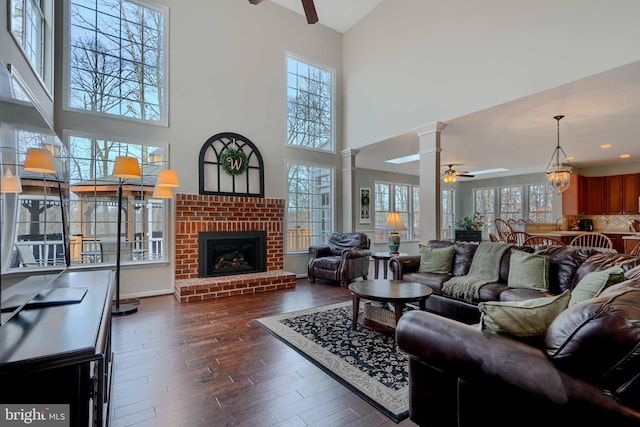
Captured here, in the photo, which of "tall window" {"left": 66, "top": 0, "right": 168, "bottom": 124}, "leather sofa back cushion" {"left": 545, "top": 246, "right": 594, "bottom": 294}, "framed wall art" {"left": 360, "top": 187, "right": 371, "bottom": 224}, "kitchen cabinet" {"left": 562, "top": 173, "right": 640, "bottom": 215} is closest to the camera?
"leather sofa back cushion" {"left": 545, "top": 246, "right": 594, "bottom": 294}

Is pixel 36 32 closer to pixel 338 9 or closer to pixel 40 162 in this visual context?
pixel 40 162

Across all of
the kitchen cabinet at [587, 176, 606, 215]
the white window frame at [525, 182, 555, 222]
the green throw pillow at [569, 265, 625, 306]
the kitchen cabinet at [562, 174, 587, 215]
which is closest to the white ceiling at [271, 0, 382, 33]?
the green throw pillow at [569, 265, 625, 306]

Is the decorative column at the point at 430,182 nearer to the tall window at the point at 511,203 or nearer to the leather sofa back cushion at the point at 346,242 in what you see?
the leather sofa back cushion at the point at 346,242

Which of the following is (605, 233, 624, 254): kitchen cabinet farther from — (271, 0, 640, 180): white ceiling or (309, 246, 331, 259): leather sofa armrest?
(309, 246, 331, 259): leather sofa armrest

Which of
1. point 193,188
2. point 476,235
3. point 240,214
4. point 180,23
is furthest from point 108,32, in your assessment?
→ point 476,235

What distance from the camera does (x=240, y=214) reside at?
5320mm

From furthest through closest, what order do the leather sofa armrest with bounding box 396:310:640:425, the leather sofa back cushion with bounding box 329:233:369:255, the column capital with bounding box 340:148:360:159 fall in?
1. the column capital with bounding box 340:148:360:159
2. the leather sofa back cushion with bounding box 329:233:369:255
3. the leather sofa armrest with bounding box 396:310:640:425

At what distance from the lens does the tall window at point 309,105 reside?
6219 millimetres

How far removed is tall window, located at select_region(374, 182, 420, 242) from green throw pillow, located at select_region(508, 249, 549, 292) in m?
5.35

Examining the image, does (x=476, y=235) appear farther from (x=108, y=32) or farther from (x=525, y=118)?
(x=108, y=32)

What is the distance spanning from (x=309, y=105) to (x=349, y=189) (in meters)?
1.95

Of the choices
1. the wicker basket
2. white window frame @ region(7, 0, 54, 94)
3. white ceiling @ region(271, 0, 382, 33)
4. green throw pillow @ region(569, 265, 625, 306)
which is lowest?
the wicker basket

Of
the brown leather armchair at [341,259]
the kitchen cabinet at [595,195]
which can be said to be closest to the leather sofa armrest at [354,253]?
the brown leather armchair at [341,259]

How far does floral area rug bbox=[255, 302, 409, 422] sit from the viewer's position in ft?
6.68
